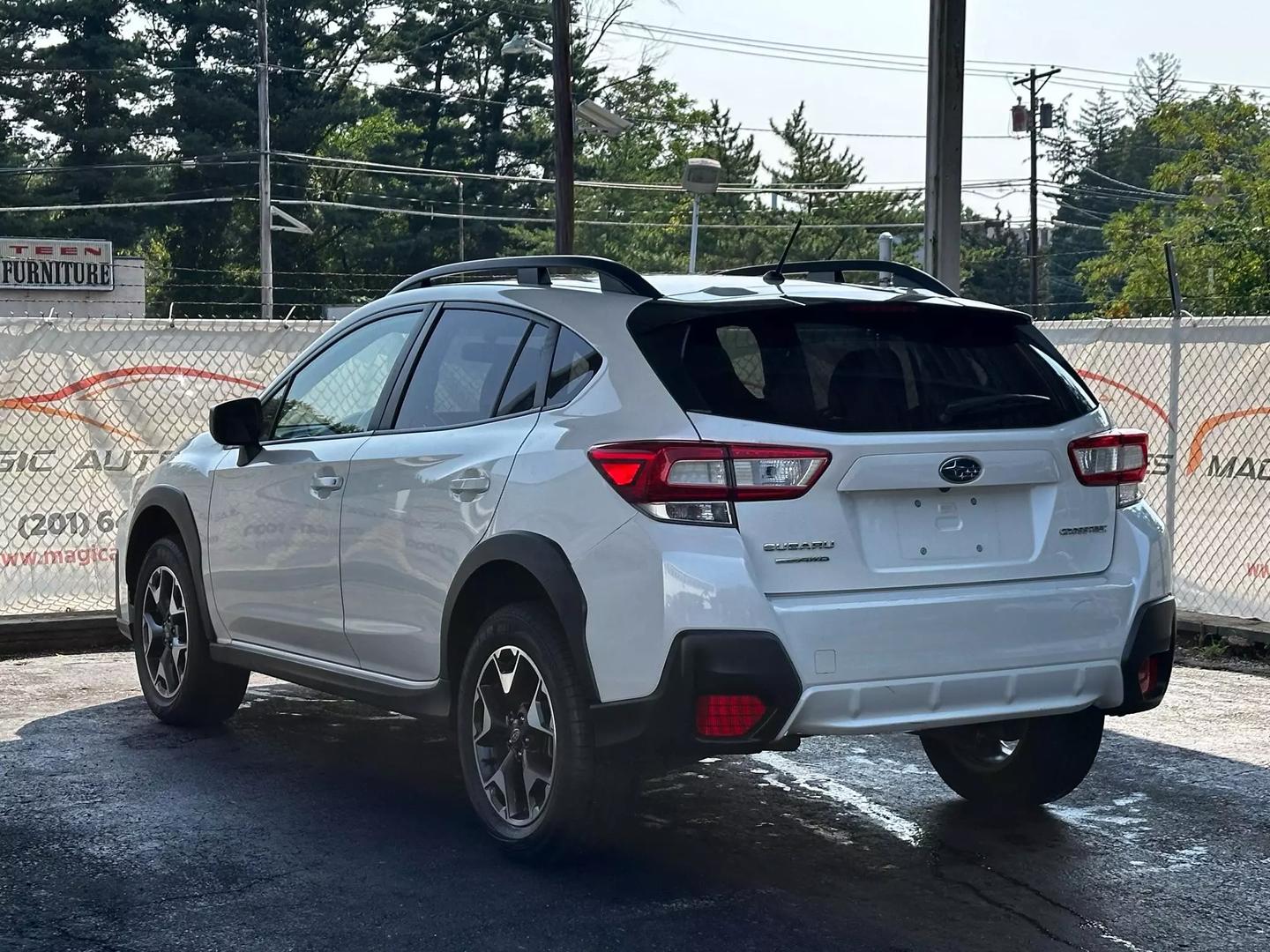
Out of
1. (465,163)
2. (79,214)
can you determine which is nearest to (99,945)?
(79,214)

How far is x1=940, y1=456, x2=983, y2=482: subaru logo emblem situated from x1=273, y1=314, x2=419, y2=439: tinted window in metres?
2.16

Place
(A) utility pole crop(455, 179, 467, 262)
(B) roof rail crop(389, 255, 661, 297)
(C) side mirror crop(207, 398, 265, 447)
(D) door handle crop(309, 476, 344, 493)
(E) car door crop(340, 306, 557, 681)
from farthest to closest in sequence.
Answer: (A) utility pole crop(455, 179, 467, 262) < (C) side mirror crop(207, 398, 265, 447) < (D) door handle crop(309, 476, 344, 493) < (E) car door crop(340, 306, 557, 681) < (B) roof rail crop(389, 255, 661, 297)

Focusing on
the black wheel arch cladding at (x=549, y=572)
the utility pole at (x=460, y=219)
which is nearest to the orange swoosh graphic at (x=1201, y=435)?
the black wheel arch cladding at (x=549, y=572)

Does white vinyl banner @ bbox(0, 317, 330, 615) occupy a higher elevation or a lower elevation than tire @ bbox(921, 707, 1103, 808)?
higher

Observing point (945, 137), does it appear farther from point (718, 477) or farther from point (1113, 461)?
point (718, 477)

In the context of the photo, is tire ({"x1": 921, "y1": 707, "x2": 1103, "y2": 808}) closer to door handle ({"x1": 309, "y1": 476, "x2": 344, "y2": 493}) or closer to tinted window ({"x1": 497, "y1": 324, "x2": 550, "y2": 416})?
tinted window ({"x1": 497, "y1": 324, "x2": 550, "y2": 416})

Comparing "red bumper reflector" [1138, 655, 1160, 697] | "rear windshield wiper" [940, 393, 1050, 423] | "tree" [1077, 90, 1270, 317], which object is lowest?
"red bumper reflector" [1138, 655, 1160, 697]

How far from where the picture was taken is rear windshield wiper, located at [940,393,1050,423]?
490cm

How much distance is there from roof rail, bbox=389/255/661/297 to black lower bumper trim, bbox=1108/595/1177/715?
172cm

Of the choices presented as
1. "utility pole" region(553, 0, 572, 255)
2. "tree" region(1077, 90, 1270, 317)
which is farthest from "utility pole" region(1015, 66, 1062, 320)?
"utility pole" region(553, 0, 572, 255)

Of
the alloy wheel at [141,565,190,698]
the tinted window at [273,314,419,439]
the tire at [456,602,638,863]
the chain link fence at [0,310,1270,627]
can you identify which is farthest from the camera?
the chain link fence at [0,310,1270,627]

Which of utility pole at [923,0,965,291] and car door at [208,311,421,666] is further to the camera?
utility pole at [923,0,965,291]

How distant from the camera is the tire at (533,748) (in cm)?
483

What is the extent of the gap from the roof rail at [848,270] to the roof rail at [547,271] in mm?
738
